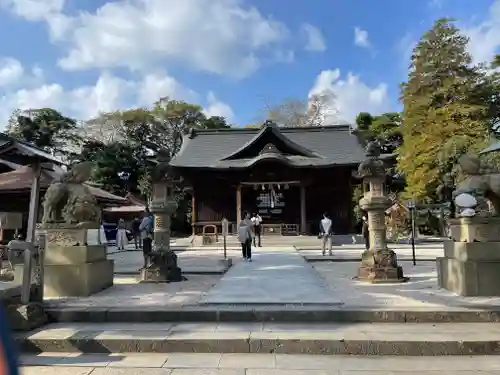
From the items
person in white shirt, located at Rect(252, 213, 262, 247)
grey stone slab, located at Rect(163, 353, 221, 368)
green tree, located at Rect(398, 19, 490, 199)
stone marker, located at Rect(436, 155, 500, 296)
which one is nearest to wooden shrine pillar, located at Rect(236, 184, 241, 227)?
person in white shirt, located at Rect(252, 213, 262, 247)

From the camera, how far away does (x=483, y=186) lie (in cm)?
A: 690

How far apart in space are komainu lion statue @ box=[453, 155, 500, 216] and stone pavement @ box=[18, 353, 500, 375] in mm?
3151

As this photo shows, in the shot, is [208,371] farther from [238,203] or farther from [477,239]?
[238,203]

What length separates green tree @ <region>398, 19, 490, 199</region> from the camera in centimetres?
2511

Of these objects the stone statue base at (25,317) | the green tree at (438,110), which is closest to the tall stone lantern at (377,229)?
the stone statue base at (25,317)

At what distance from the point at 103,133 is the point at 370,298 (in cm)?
4164

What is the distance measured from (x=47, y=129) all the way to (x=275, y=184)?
27.0 m

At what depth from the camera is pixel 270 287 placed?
779 centimetres

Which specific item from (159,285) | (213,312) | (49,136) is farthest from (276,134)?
(49,136)

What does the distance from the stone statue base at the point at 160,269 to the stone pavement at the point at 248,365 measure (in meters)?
4.10

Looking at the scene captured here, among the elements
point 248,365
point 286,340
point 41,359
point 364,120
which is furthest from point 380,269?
point 364,120

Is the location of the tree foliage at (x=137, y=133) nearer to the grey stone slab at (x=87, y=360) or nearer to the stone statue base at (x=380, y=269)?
the stone statue base at (x=380, y=269)

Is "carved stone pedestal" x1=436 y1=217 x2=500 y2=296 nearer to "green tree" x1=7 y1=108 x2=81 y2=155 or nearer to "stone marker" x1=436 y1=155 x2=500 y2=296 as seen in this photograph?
Result: "stone marker" x1=436 y1=155 x2=500 y2=296

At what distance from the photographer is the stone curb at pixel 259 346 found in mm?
4586
